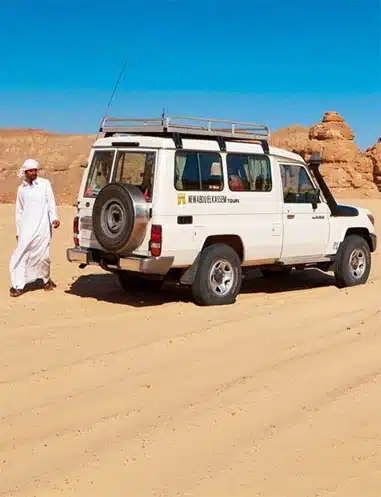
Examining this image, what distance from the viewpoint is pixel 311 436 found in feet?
16.7

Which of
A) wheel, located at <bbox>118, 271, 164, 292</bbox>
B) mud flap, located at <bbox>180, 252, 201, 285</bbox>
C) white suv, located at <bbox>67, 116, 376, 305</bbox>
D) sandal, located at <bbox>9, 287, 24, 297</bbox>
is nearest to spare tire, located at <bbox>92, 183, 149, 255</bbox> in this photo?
white suv, located at <bbox>67, 116, 376, 305</bbox>

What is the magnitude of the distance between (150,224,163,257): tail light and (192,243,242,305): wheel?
0.67 meters

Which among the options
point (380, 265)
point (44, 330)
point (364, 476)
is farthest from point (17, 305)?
point (380, 265)

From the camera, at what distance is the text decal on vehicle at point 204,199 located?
29.9 feet

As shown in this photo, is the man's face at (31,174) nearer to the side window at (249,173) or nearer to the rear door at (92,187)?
Result: the rear door at (92,187)

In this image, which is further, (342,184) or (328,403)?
(342,184)

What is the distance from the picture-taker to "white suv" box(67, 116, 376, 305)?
29.6 ft

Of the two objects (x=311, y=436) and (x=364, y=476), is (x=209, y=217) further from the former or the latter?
(x=364, y=476)

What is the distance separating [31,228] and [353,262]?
471cm

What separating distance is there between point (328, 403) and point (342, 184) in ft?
168

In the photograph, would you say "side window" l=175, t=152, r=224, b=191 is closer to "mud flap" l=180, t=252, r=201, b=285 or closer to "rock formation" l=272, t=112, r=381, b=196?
"mud flap" l=180, t=252, r=201, b=285

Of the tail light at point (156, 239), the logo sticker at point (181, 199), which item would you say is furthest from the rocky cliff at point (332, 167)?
the tail light at point (156, 239)

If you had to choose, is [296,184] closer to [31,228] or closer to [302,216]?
[302,216]

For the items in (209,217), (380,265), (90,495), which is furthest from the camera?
(380,265)
